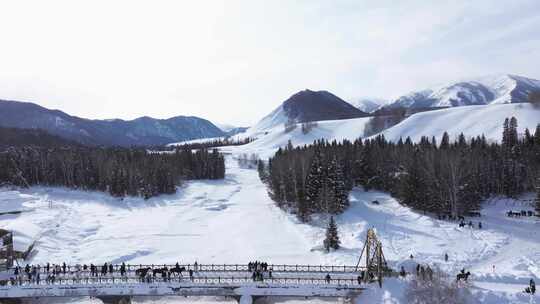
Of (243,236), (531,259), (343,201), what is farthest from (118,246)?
(531,259)

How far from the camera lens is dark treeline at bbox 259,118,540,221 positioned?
68.4 meters

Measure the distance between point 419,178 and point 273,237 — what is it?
29.5 meters

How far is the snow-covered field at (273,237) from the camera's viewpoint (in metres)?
45.9

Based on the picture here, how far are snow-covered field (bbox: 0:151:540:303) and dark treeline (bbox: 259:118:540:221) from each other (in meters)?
3.18

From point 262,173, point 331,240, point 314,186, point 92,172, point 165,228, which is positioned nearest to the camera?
point 331,240

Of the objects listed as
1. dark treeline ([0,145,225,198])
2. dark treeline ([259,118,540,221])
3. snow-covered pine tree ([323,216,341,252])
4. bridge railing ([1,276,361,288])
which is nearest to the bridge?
bridge railing ([1,276,361,288])

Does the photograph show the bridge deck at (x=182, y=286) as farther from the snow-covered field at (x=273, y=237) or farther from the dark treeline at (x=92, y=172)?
the dark treeline at (x=92, y=172)

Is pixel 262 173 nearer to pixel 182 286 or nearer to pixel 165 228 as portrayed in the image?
pixel 165 228

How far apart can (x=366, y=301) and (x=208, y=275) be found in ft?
51.9

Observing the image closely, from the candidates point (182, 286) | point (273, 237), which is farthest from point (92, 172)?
point (182, 286)

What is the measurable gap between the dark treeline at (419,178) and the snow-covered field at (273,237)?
318cm

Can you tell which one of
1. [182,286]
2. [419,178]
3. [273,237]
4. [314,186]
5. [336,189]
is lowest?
[273,237]

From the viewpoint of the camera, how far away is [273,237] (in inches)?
2442

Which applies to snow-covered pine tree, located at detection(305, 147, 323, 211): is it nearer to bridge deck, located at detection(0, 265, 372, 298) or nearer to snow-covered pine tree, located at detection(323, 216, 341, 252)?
snow-covered pine tree, located at detection(323, 216, 341, 252)
